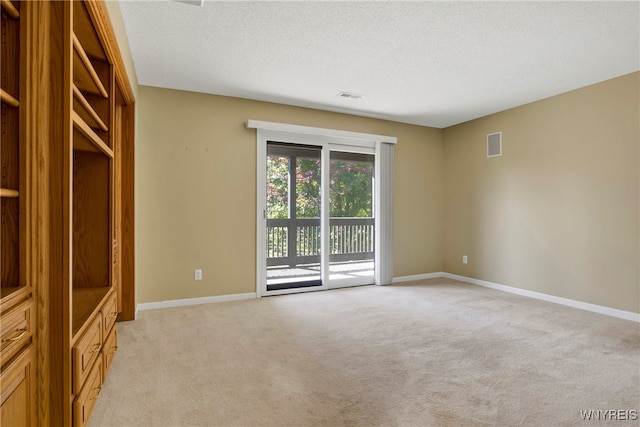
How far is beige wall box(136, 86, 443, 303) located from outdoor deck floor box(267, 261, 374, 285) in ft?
1.28

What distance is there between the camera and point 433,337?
2.84m

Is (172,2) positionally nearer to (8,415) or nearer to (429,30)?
(429,30)

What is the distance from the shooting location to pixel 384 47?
2.75m

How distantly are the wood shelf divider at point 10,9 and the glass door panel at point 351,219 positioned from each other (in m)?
3.76

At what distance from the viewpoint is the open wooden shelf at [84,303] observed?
59.5 inches

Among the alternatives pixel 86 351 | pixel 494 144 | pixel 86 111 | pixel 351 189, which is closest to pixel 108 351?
pixel 86 351

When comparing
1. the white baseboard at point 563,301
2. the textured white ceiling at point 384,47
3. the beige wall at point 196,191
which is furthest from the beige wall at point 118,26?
the white baseboard at point 563,301

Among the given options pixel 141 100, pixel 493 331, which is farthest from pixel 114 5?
pixel 493 331

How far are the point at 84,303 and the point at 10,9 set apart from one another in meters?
1.42

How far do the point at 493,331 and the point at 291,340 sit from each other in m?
1.81

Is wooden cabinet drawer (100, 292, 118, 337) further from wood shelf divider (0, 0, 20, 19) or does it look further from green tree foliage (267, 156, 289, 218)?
green tree foliage (267, 156, 289, 218)

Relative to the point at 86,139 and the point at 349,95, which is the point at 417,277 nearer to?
the point at 349,95

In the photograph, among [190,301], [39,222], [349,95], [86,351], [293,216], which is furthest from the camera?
[293,216]

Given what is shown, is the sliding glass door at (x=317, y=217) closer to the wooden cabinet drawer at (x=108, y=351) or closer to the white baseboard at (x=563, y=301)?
the white baseboard at (x=563, y=301)
